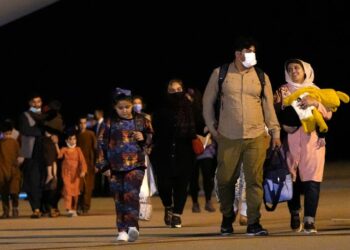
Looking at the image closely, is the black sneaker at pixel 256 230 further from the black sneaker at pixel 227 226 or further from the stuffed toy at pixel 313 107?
the stuffed toy at pixel 313 107

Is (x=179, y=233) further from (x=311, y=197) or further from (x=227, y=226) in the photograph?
(x=311, y=197)

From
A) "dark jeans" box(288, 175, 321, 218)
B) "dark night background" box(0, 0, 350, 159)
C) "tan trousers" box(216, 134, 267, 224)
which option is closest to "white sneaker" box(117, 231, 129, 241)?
"tan trousers" box(216, 134, 267, 224)

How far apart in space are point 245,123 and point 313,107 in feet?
2.91

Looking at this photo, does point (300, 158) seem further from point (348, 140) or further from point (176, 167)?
point (348, 140)

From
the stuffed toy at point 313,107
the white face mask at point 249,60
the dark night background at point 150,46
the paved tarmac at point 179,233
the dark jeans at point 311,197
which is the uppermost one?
the dark night background at point 150,46

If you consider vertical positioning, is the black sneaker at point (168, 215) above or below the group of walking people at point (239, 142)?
below

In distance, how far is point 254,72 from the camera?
13.9 meters

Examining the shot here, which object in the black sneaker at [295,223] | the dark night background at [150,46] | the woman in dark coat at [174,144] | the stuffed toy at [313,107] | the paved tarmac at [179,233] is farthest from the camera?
the dark night background at [150,46]

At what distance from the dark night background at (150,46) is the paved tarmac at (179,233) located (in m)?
18.1

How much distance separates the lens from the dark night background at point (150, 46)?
39.5 m

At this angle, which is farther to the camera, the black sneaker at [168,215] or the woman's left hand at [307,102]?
the black sneaker at [168,215]

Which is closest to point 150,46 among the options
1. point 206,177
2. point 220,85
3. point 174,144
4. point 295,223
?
point 206,177

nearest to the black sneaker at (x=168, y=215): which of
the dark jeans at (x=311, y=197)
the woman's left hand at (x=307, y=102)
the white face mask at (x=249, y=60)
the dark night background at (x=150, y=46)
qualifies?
the dark jeans at (x=311, y=197)

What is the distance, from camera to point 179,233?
1481cm
